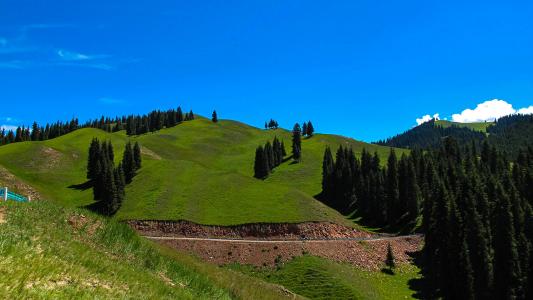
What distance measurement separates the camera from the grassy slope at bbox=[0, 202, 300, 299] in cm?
959

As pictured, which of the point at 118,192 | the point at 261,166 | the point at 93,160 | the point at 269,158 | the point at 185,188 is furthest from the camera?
the point at 269,158

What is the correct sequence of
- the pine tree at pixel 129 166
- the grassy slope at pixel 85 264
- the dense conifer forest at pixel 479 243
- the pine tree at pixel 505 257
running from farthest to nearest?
the pine tree at pixel 129 166 < the dense conifer forest at pixel 479 243 < the pine tree at pixel 505 257 < the grassy slope at pixel 85 264

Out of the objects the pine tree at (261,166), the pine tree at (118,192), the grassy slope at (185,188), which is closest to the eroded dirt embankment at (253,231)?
the grassy slope at (185,188)

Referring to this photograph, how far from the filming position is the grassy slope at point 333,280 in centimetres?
5750

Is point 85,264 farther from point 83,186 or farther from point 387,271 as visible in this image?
point 83,186

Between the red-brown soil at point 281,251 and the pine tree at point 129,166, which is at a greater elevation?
the pine tree at point 129,166

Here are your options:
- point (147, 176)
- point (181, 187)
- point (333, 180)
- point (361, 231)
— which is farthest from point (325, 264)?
point (333, 180)

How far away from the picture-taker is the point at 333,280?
199ft

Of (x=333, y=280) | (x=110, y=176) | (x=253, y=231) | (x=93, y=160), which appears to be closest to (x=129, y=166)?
(x=93, y=160)

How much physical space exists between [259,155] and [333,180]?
1273 inches

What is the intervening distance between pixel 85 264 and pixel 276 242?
2545 inches

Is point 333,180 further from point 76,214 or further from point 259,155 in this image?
point 76,214

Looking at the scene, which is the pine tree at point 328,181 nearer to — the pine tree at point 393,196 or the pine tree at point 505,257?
the pine tree at point 393,196

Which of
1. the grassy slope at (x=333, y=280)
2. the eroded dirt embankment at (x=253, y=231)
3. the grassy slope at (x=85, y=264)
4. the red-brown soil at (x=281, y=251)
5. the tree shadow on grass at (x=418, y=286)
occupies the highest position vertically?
the grassy slope at (x=85, y=264)
